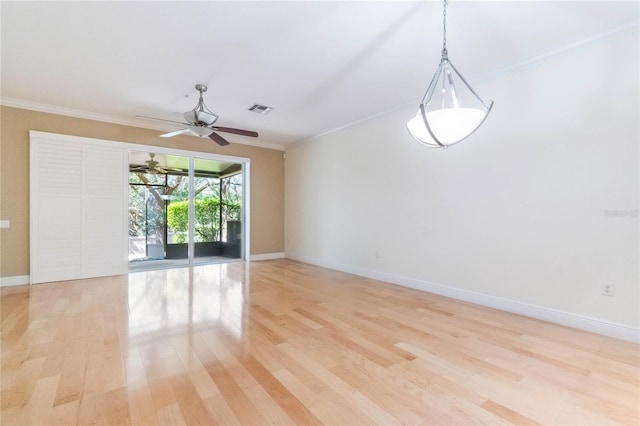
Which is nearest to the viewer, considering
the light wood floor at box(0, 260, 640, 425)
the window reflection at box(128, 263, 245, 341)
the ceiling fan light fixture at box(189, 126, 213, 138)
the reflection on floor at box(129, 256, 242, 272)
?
the light wood floor at box(0, 260, 640, 425)

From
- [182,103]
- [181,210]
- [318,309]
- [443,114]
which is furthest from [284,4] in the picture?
[181,210]

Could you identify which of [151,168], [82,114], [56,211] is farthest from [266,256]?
[82,114]

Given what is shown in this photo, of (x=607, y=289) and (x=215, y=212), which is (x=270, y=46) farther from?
(x=215, y=212)

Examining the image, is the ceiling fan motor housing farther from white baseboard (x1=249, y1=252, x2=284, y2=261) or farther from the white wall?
white baseboard (x1=249, y1=252, x2=284, y2=261)

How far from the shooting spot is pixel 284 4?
230cm

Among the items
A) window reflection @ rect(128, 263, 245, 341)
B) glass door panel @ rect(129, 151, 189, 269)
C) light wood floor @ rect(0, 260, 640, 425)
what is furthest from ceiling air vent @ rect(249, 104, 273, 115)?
light wood floor @ rect(0, 260, 640, 425)

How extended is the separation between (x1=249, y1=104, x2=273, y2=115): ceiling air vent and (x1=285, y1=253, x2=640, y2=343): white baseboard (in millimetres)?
3108

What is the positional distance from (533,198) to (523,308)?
3.89ft

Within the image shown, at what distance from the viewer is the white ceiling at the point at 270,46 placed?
237 cm

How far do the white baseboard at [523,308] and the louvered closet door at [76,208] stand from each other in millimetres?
4469

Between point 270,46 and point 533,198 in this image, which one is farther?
point 533,198

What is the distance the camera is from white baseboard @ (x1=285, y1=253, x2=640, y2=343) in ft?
8.52

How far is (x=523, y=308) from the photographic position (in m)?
3.15

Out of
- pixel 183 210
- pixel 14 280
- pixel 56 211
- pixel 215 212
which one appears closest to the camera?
pixel 14 280
